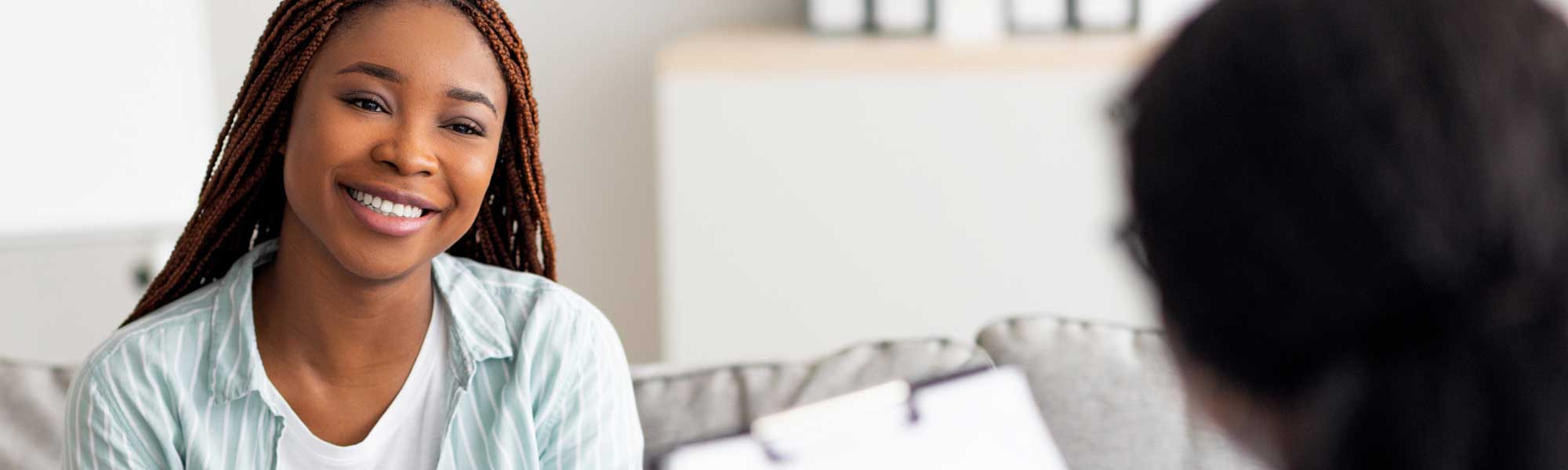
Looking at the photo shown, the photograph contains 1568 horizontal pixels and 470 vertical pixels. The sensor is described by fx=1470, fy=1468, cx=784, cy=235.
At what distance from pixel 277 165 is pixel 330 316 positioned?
0.45ft

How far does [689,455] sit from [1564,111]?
2.09 ft

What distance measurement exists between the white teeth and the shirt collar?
0.48 ft

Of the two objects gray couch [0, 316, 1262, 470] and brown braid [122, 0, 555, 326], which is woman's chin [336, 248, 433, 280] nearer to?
brown braid [122, 0, 555, 326]

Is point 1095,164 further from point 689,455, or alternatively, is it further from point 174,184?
point 174,184

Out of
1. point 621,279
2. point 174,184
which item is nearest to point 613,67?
point 621,279

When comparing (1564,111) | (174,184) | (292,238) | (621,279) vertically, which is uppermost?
(1564,111)

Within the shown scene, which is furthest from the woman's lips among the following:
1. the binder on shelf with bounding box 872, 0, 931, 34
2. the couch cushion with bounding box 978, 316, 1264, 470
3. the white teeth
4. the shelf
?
the binder on shelf with bounding box 872, 0, 931, 34

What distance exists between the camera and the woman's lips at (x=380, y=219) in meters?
1.18

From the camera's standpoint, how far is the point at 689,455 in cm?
102

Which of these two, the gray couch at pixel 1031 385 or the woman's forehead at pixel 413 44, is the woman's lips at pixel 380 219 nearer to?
the woman's forehead at pixel 413 44

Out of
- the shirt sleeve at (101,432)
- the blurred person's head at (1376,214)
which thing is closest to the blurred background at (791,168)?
the shirt sleeve at (101,432)

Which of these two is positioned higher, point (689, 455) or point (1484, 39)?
point (1484, 39)

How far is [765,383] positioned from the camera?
1.45 m

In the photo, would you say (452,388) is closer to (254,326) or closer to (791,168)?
(254,326)
